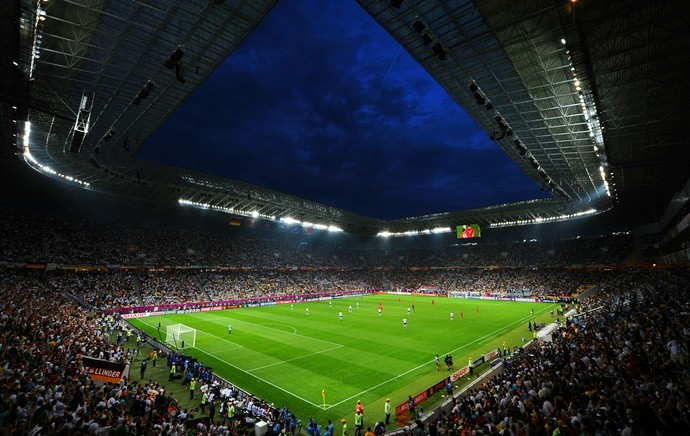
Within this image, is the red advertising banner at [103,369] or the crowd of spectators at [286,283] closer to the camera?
the red advertising banner at [103,369]

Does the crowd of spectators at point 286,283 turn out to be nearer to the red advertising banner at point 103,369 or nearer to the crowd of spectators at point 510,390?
the crowd of spectators at point 510,390

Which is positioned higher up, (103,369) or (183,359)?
(103,369)

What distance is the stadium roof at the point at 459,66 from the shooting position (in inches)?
631

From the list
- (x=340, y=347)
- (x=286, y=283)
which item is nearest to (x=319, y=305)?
(x=286, y=283)

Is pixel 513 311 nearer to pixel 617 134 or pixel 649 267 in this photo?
pixel 649 267

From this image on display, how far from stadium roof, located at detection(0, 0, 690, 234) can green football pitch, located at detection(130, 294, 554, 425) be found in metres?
17.7

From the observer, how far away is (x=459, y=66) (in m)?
22.8

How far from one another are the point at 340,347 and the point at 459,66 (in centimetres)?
2327

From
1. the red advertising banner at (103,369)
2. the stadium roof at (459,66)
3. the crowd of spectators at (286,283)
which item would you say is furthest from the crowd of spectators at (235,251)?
the red advertising banner at (103,369)

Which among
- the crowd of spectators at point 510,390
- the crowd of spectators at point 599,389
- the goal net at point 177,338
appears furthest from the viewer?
the goal net at point 177,338

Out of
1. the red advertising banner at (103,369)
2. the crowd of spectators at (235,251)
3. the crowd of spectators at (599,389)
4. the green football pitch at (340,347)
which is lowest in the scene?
the green football pitch at (340,347)

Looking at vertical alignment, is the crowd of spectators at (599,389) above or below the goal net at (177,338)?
above

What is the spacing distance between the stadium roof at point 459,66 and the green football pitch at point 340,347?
17.7m

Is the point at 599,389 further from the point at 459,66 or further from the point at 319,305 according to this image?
the point at 319,305
